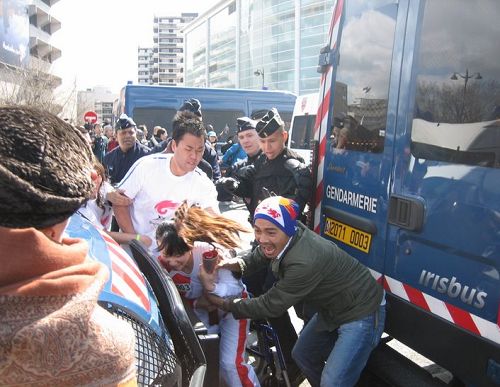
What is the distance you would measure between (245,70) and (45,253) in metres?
71.1

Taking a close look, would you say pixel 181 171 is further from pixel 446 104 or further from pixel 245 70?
pixel 245 70

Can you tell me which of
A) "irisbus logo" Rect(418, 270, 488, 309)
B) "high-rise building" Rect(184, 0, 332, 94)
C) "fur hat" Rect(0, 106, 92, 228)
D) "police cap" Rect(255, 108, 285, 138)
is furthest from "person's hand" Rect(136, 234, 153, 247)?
"high-rise building" Rect(184, 0, 332, 94)

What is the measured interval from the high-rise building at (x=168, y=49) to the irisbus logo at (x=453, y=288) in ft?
466

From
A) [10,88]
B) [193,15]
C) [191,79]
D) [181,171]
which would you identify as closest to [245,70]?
[191,79]

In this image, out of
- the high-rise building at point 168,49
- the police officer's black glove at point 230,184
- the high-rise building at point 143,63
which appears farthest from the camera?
the high-rise building at point 143,63

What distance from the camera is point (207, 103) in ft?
39.5

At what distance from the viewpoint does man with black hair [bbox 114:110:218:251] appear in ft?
9.95

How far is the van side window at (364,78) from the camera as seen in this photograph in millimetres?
2557

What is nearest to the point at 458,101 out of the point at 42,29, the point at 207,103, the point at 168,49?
the point at 207,103

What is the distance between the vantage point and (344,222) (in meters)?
2.86

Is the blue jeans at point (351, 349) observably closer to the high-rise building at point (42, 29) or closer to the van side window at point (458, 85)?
the van side window at point (458, 85)

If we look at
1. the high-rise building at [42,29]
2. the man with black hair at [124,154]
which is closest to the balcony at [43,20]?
the high-rise building at [42,29]

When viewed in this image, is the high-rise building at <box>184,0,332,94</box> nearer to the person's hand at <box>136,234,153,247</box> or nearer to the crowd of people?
the crowd of people

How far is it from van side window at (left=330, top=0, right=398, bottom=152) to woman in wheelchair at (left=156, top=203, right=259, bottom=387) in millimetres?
Result: 882
